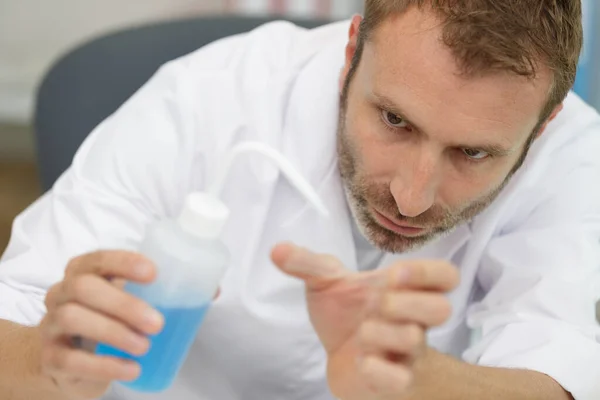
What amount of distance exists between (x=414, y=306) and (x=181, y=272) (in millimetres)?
176

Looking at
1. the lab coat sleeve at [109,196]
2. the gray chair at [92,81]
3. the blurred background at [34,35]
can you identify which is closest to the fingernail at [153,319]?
the lab coat sleeve at [109,196]

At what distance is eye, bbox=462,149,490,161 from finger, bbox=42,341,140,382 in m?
0.46

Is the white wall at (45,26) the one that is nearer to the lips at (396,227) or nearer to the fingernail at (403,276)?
the lips at (396,227)

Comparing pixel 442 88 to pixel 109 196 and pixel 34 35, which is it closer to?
pixel 109 196

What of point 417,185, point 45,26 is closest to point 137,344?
point 417,185

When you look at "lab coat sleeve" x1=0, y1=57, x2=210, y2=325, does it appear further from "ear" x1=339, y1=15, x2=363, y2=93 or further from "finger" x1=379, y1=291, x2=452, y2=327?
"finger" x1=379, y1=291, x2=452, y2=327

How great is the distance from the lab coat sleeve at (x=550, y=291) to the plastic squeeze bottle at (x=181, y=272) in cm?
49

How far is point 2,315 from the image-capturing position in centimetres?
86

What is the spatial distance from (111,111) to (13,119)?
1.18 meters

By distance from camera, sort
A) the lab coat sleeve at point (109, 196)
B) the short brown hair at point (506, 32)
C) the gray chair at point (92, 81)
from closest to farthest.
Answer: the short brown hair at point (506, 32)
the lab coat sleeve at point (109, 196)
the gray chair at point (92, 81)

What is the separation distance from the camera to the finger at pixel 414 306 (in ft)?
1.91

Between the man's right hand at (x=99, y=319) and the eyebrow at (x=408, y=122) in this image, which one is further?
the eyebrow at (x=408, y=122)

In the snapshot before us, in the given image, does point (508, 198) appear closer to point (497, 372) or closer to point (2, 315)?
point (497, 372)

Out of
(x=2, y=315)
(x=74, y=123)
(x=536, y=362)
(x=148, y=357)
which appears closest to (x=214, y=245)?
(x=148, y=357)
